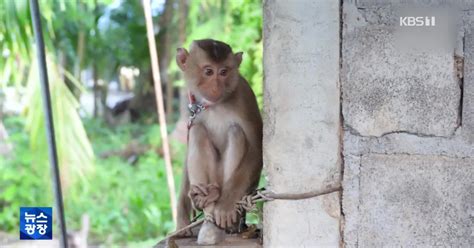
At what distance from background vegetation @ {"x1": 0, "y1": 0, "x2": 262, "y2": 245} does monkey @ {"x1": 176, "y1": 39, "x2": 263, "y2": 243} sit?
2654 mm

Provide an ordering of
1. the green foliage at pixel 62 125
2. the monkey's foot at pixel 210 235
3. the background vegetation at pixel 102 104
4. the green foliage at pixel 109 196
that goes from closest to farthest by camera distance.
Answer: the monkey's foot at pixel 210 235 → the green foliage at pixel 62 125 → the background vegetation at pixel 102 104 → the green foliage at pixel 109 196

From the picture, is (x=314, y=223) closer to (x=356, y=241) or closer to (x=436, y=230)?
(x=356, y=241)

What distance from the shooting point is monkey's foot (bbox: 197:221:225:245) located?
2.12 metres

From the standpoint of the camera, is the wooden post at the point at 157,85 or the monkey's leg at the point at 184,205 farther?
the wooden post at the point at 157,85

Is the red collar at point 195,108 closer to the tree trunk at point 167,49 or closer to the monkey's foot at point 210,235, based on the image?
the monkey's foot at point 210,235

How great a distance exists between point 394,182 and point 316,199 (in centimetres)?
23

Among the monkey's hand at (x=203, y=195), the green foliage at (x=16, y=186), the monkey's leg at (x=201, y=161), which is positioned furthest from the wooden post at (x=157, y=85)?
the monkey's hand at (x=203, y=195)

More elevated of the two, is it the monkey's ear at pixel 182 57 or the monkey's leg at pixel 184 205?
the monkey's ear at pixel 182 57

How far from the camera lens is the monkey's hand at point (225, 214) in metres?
2.17

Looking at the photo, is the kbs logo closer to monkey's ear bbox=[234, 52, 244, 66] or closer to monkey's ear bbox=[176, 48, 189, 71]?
monkey's ear bbox=[234, 52, 244, 66]

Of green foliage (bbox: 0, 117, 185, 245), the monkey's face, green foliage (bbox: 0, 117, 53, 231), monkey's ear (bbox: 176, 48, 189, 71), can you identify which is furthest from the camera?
green foliage (bbox: 0, 117, 185, 245)

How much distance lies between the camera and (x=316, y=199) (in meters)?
1.83

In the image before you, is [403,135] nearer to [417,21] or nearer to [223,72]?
[417,21]

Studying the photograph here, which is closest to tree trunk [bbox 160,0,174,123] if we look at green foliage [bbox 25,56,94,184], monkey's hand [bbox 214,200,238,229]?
green foliage [bbox 25,56,94,184]
